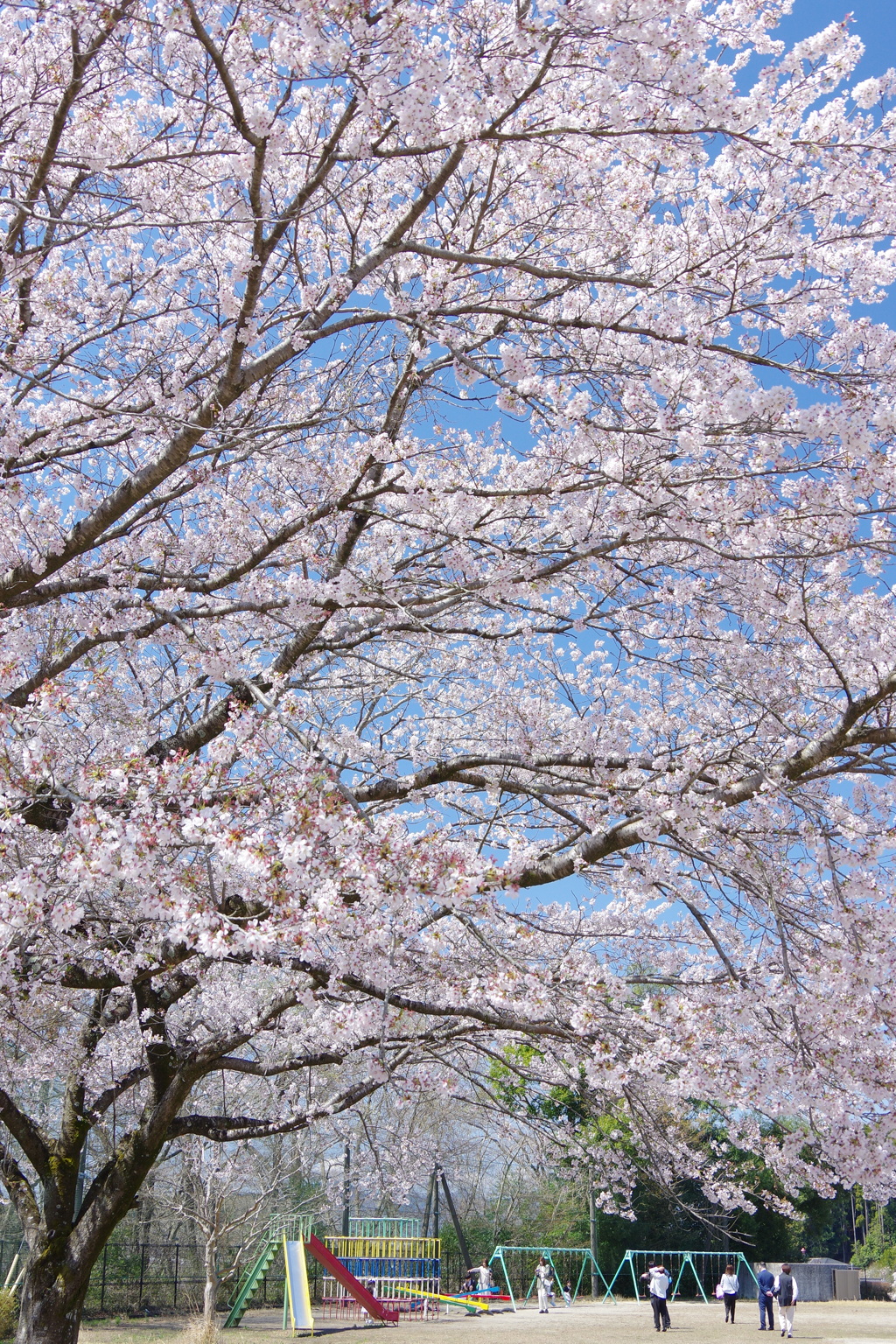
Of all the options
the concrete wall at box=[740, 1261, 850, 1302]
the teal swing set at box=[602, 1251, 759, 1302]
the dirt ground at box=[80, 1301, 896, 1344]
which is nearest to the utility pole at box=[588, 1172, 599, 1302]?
the teal swing set at box=[602, 1251, 759, 1302]

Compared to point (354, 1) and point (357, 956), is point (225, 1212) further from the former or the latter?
point (354, 1)

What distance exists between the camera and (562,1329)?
15055 mm

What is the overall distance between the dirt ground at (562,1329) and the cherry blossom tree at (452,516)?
7.45 m

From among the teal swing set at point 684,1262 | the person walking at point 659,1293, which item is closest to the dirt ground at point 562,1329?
the person walking at point 659,1293

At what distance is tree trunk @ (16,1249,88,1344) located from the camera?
24.7 feet

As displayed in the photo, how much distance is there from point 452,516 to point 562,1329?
14.3 metres

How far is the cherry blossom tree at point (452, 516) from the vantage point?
429 centimetres

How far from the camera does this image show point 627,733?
6.86 meters

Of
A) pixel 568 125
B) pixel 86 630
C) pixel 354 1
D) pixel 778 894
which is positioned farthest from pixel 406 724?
pixel 354 1

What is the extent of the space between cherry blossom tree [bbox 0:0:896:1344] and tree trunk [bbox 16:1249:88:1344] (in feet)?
0.13

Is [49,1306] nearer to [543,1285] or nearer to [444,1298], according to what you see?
[444,1298]

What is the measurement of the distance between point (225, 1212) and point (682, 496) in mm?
20724

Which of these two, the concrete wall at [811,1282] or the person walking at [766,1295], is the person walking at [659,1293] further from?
the concrete wall at [811,1282]

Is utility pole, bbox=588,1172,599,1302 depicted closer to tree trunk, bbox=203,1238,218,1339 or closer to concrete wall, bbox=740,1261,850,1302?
concrete wall, bbox=740,1261,850,1302
